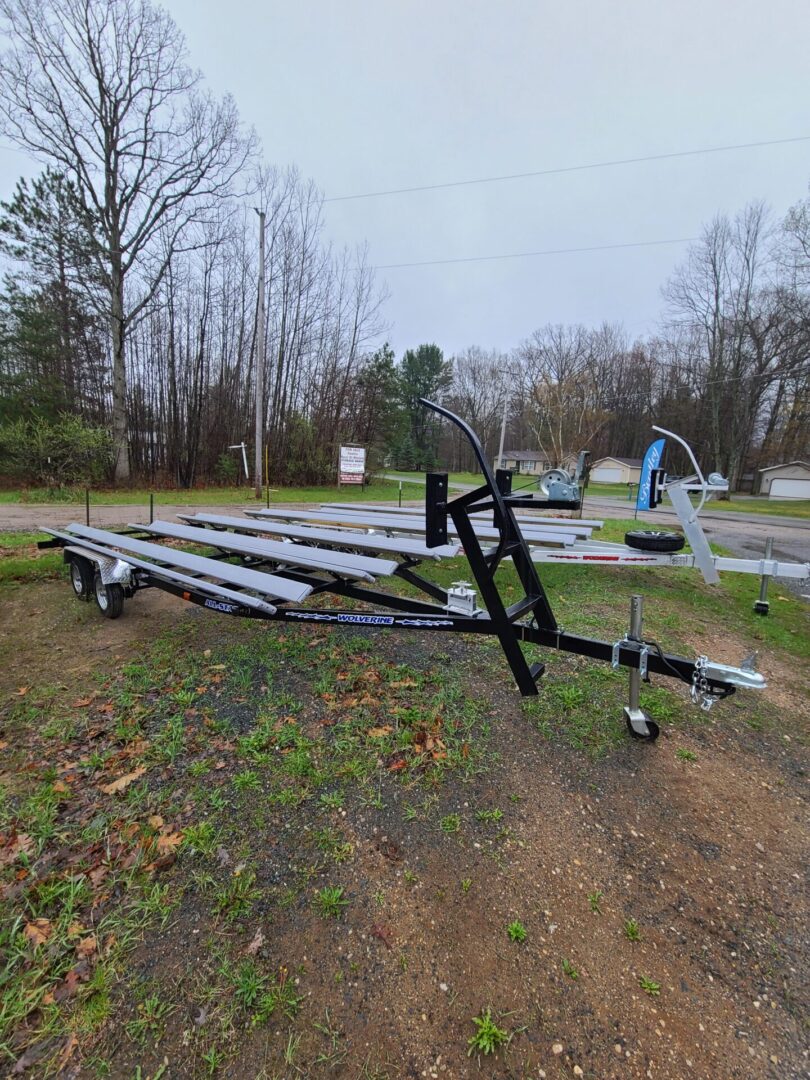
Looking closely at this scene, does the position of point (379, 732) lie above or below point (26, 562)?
below

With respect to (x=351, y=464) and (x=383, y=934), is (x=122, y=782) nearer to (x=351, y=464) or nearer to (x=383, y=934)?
(x=383, y=934)

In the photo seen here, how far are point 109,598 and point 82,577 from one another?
0.65 m

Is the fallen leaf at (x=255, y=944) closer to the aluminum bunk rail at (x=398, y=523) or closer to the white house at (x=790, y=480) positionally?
the aluminum bunk rail at (x=398, y=523)

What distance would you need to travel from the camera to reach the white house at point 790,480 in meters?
38.0

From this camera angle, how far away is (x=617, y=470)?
48.3 m

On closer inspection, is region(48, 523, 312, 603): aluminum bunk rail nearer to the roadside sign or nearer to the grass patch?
the grass patch

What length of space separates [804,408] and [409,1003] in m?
41.0

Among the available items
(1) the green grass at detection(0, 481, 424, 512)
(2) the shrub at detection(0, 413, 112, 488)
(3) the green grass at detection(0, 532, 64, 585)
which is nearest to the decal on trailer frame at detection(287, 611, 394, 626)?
(3) the green grass at detection(0, 532, 64, 585)

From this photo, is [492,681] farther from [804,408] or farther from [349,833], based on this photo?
[804,408]

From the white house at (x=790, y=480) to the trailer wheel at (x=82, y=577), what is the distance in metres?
47.6

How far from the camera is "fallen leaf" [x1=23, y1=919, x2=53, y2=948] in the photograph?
141 centimetres

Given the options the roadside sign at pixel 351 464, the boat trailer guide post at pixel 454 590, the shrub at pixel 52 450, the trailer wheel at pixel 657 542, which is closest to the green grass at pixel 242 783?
the boat trailer guide post at pixel 454 590

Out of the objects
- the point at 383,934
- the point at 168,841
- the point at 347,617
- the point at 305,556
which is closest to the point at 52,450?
the point at 305,556

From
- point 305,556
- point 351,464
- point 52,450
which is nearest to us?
point 305,556
